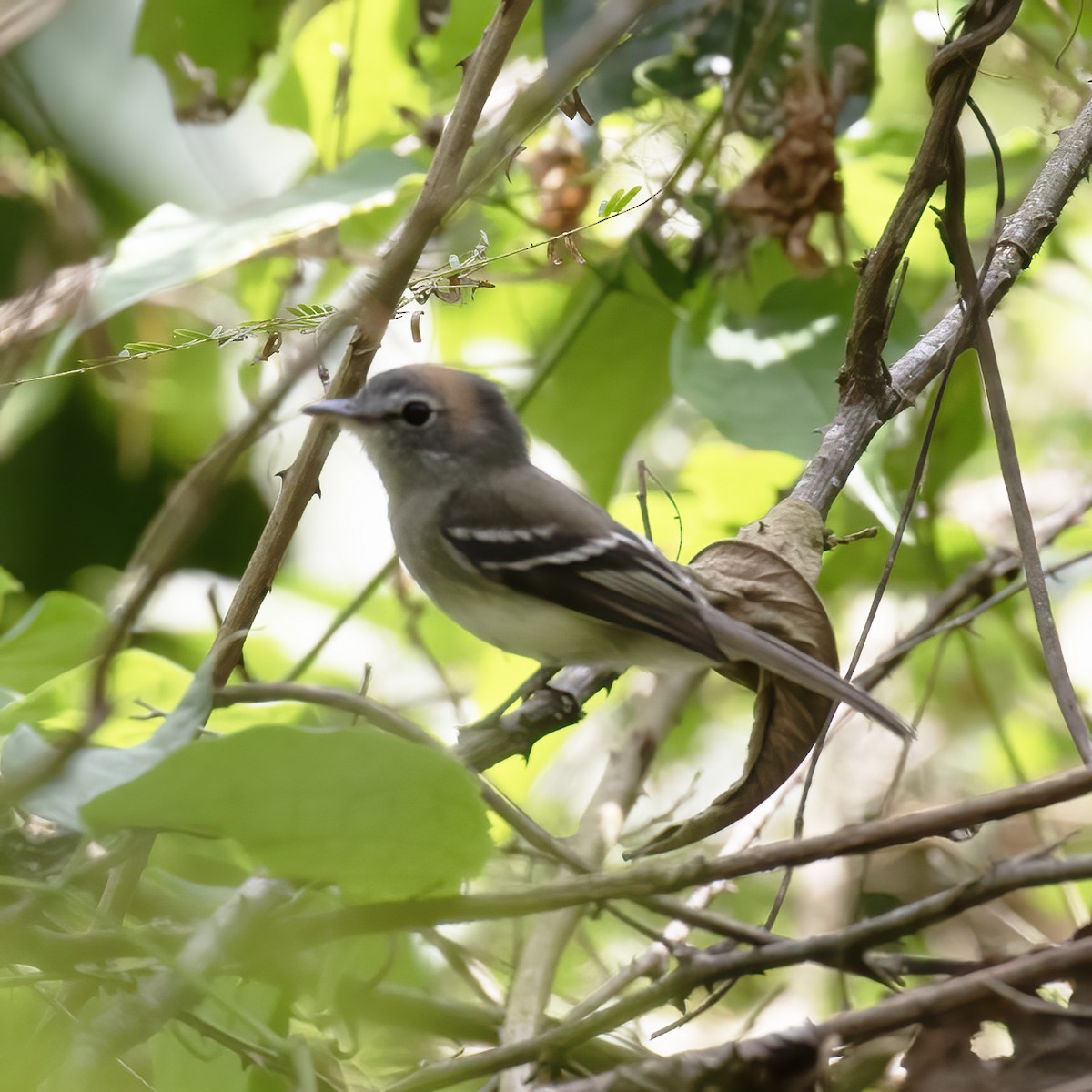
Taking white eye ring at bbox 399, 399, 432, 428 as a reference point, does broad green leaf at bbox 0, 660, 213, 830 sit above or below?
below

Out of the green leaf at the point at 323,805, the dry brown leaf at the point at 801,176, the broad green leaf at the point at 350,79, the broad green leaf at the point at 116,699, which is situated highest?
the broad green leaf at the point at 350,79

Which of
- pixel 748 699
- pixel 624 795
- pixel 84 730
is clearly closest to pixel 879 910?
pixel 624 795

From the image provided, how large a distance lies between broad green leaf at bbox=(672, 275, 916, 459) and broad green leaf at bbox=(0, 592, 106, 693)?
1.09 metres

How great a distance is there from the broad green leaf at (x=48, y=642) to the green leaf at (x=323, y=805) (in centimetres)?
64

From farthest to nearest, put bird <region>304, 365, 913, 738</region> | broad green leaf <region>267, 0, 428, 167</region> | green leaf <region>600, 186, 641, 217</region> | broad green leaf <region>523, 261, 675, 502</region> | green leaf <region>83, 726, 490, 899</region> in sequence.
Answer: broad green leaf <region>267, 0, 428, 167</region> → broad green leaf <region>523, 261, 675, 502</region> → bird <region>304, 365, 913, 738</region> → green leaf <region>600, 186, 641, 217</region> → green leaf <region>83, 726, 490, 899</region>

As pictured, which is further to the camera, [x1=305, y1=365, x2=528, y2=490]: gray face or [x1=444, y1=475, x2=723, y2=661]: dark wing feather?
[x1=305, y1=365, x2=528, y2=490]: gray face

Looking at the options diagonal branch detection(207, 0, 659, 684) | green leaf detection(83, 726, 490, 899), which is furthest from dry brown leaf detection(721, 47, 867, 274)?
green leaf detection(83, 726, 490, 899)

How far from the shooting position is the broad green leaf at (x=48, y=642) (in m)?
1.61

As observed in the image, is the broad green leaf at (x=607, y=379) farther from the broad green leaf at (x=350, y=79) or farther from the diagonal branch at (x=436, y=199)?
the diagonal branch at (x=436, y=199)

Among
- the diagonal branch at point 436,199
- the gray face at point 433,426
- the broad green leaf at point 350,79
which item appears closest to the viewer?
the diagonal branch at point 436,199

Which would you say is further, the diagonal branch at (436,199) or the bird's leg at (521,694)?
the bird's leg at (521,694)

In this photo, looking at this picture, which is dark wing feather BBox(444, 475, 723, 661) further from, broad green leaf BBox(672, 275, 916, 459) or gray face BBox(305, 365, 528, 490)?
Answer: broad green leaf BBox(672, 275, 916, 459)

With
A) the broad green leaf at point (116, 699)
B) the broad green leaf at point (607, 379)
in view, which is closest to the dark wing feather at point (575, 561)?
the broad green leaf at point (607, 379)

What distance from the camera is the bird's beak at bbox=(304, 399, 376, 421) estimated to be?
1.69 meters
